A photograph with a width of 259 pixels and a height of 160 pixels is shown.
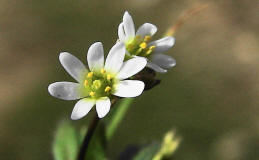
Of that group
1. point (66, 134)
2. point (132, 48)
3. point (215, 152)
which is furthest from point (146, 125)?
point (132, 48)

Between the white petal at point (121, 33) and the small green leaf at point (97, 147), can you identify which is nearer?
the white petal at point (121, 33)

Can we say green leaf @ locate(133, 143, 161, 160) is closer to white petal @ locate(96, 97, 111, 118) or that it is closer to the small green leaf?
the small green leaf

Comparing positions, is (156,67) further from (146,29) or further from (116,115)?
(116,115)

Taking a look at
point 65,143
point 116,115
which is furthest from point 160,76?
point 65,143

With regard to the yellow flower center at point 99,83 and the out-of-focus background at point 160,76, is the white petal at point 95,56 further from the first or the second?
the out-of-focus background at point 160,76

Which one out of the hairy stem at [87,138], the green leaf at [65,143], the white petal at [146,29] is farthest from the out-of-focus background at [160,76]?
the white petal at [146,29]

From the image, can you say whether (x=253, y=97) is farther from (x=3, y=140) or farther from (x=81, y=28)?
(x=3, y=140)

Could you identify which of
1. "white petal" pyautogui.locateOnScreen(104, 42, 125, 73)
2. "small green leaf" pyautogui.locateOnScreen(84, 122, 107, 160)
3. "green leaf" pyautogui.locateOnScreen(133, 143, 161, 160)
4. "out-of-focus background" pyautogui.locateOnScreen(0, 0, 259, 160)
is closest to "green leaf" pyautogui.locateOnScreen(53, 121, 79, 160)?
"small green leaf" pyautogui.locateOnScreen(84, 122, 107, 160)
